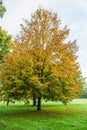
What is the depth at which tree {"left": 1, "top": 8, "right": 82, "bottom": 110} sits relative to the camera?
26781mm

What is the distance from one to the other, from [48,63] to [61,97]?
10.7 ft

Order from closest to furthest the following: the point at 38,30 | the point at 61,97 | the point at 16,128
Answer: the point at 16,128 → the point at 61,97 → the point at 38,30

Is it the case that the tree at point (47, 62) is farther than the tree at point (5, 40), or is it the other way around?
the tree at point (47, 62)

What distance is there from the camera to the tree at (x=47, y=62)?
26.8 m

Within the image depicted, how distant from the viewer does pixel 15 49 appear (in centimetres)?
2811

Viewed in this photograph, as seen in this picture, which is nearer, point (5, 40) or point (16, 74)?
point (5, 40)

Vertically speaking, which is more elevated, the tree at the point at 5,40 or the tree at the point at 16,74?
the tree at the point at 5,40

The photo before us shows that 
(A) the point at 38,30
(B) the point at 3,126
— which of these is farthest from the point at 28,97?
(B) the point at 3,126

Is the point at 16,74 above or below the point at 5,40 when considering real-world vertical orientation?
below

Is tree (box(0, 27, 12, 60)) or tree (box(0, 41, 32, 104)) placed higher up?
tree (box(0, 27, 12, 60))

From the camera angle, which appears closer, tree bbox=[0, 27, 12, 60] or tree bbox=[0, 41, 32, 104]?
tree bbox=[0, 27, 12, 60]

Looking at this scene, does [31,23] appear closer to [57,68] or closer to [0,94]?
[57,68]

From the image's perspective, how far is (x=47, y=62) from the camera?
27.5 meters

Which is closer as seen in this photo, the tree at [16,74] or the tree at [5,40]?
the tree at [5,40]
